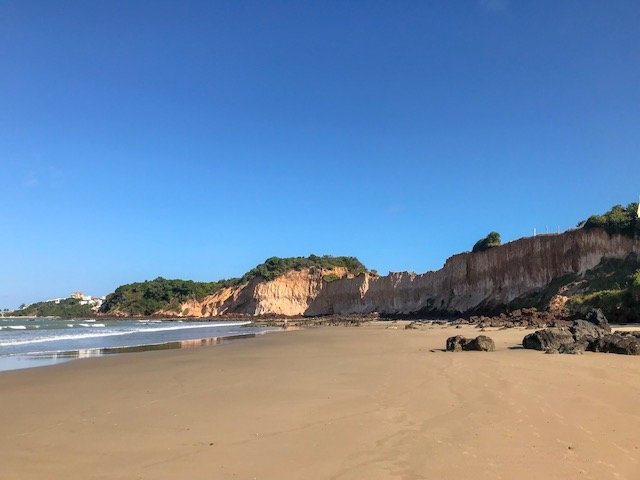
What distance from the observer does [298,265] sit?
318ft

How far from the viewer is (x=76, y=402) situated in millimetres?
8516

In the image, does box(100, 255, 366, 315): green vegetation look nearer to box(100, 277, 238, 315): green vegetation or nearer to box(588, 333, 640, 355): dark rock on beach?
box(100, 277, 238, 315): green vegetation

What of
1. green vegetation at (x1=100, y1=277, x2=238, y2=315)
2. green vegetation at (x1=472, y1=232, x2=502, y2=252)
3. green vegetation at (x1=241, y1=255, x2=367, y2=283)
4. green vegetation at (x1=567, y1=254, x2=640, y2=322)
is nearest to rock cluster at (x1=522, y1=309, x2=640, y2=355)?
green vegetation at (x1=567, y1=254, x2=640, y2=322)

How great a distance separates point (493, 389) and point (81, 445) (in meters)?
6.42

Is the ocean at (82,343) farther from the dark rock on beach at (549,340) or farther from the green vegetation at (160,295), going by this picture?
the green vegetation at (160,295)

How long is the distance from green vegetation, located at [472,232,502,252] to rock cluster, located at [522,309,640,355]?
35788 millimetres

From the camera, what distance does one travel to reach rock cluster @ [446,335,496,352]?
1448cm

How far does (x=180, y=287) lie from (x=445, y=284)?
72320 mm

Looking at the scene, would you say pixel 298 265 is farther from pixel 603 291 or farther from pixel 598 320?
pixel 598 320

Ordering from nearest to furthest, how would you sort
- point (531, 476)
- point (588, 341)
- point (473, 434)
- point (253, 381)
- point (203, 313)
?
point (531, 476)
point (473, 434)
point (253, 381)
point (588, 341)
point (203, 313)

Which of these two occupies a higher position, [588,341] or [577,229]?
[577,229]

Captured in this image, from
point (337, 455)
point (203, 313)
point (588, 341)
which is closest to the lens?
point (337, 455)

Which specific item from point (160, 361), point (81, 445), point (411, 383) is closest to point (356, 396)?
point (411, 383)

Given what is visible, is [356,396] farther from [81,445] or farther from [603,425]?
[81,445]
